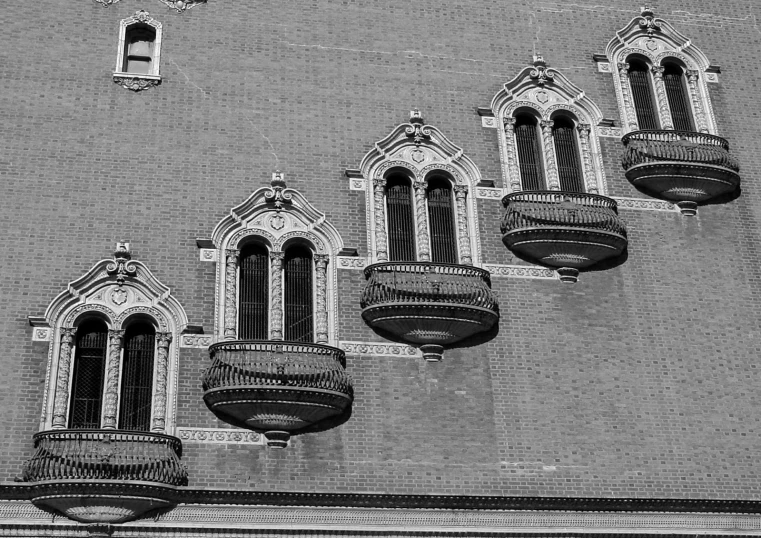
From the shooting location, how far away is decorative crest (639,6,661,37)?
25.2 m

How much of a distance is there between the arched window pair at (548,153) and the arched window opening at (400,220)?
2465mm

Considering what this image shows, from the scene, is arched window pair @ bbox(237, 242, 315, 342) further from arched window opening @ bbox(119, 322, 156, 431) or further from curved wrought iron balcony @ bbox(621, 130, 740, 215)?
curved wrought iron balcony @ bbox(621, 130, 740, 215)

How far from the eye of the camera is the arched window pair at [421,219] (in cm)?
2198

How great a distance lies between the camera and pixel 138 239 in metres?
21.0

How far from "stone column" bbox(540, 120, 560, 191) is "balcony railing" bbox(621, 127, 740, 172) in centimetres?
157

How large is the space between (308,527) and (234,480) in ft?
4.89

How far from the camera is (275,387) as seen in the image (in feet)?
63.9

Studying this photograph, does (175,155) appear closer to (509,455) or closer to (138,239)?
(138,239)

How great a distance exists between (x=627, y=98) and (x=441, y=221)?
526 cm

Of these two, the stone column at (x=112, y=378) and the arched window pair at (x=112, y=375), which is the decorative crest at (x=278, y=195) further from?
the stone column at (x=112, y=378)

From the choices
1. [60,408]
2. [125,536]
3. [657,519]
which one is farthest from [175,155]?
[657,519]

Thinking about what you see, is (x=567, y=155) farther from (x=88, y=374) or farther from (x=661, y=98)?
(x=88, y=374)

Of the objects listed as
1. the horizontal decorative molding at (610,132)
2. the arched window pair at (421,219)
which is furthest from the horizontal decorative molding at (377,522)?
the horizontal decorative molding at (610,132)

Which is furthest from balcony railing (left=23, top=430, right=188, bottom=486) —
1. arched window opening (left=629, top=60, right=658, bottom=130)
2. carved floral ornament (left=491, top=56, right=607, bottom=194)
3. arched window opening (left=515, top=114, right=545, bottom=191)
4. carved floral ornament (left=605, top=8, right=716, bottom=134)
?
arched window opening (left=629, top=60, right=658, bottom=130)
